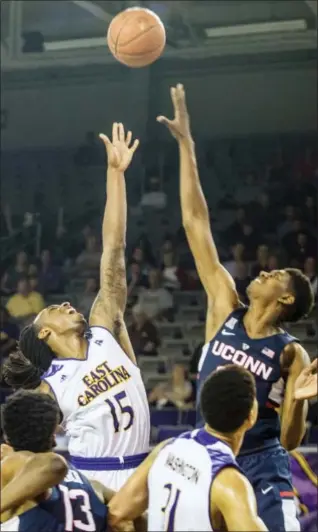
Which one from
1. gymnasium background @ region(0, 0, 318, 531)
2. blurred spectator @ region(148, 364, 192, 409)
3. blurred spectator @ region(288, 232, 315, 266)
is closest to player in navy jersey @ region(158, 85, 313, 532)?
blurred spectator @ region(148, 364, 192, 409)

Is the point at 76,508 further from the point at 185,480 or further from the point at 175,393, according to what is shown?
the point at 175,393

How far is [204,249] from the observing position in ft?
15.8

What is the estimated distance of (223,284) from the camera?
15.6ft

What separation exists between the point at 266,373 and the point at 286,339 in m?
0.23

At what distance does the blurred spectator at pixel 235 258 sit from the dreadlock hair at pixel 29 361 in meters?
6.99

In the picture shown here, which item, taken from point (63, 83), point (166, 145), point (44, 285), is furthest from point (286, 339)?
point (63, 83)

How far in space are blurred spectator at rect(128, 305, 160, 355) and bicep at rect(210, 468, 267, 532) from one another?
26.6 ft

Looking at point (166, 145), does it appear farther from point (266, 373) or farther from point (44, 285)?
point (266, 373)

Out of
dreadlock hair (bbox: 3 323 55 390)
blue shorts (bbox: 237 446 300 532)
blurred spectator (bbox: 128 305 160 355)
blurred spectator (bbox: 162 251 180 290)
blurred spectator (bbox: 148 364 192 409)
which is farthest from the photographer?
blurred spectator (bbox: 162 251 180 290)

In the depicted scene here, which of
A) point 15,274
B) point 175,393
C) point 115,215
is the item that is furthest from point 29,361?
point 15,274

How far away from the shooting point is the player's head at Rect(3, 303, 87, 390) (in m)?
4.85

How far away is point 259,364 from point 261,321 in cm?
25

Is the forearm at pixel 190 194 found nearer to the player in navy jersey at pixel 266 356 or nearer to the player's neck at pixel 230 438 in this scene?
the player in navy jersey at pixel 266 356

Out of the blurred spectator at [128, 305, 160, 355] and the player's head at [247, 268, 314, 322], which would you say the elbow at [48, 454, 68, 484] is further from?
the blurred spectator at [128, 305, 160, 355]
